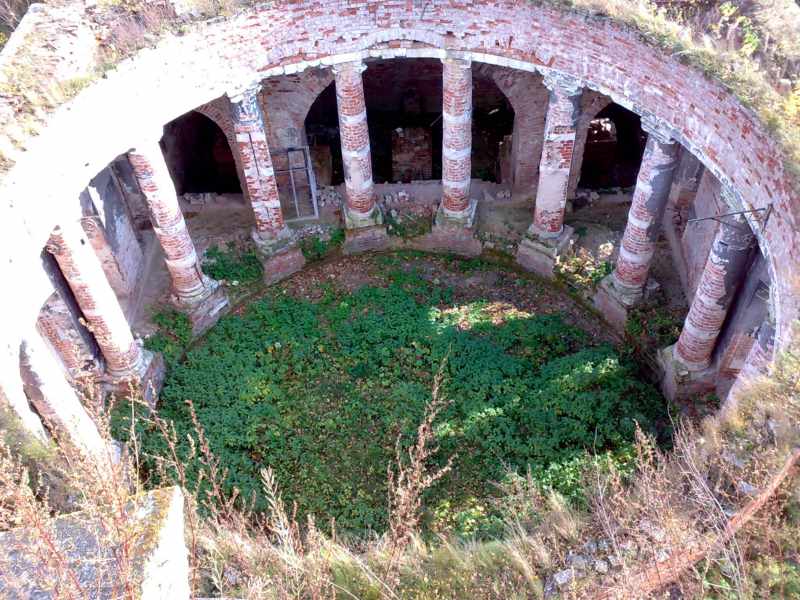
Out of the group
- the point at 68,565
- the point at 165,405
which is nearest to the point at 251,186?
the point at 165,405

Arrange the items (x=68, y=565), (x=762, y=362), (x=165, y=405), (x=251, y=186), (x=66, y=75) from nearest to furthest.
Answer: (x=68, y=565) → (x=762, y=362) → (x=66, y=75) → (x=165, y=405) → (x=251, y=186)

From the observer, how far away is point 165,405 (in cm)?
1227

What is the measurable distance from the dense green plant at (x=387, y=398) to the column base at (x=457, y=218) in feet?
4.81

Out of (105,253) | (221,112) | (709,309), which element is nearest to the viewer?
(709,309)

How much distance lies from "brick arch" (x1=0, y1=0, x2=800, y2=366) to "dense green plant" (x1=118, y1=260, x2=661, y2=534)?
363 cm

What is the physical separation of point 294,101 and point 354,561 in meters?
9.42

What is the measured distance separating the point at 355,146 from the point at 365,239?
226cm

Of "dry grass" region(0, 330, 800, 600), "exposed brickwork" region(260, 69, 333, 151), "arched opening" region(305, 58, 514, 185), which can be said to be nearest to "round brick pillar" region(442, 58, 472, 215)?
"exposed brickwork" region(260, 69, 333, 151)

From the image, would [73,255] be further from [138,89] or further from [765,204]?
[765,204]

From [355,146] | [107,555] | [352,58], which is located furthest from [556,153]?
[107,555]

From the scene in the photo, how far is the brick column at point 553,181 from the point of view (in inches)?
460

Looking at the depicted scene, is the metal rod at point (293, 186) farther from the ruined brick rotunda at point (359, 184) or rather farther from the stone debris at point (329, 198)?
the stone debris at point (329, 198)

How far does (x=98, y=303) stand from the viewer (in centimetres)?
1106

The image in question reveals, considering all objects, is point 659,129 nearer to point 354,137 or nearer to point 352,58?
point 352,58
